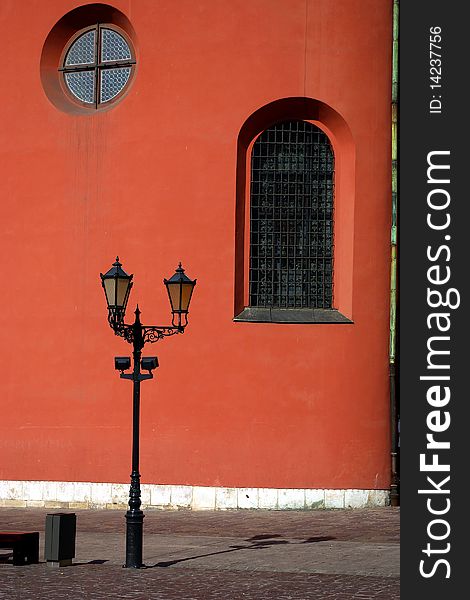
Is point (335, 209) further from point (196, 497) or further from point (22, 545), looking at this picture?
point (22, 545)

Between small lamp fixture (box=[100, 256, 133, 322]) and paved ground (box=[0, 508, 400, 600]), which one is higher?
small lamp fixture (box=[100, 256, 133, 322])

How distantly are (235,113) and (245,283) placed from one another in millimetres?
2663

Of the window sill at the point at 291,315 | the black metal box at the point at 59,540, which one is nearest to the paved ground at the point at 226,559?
the black metal box at the point at 59,540

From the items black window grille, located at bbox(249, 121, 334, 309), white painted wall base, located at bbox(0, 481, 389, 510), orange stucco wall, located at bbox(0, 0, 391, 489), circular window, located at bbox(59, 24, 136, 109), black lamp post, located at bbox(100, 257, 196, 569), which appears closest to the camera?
black lamp post, located at bbox(100, 257, 196, 569)

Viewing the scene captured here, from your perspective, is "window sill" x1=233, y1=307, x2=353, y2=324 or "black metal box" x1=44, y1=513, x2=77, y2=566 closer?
"black metal box" x1=44, y1=513, x2=77, y2=566

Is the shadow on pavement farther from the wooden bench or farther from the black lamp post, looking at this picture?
the wooden bench

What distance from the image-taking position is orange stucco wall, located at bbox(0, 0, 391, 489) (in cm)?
1789

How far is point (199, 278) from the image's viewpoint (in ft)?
59.6

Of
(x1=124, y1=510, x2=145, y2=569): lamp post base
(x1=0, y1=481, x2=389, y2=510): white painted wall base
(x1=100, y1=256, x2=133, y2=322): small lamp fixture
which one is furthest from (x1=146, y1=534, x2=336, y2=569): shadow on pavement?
(x1=100, y1=256, x2=133, y2=322): small lamp fixture

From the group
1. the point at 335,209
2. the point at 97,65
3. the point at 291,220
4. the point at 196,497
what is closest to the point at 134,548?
the point at 196,497

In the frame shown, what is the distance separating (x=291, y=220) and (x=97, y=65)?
4.16 meters

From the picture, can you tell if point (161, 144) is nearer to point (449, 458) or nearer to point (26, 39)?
point (26, 39)

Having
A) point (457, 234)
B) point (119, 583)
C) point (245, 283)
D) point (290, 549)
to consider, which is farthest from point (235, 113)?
point (457, 234)

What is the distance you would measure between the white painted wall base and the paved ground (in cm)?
22
